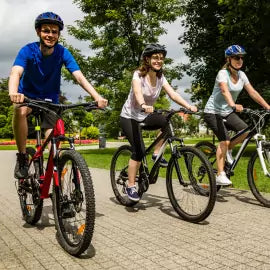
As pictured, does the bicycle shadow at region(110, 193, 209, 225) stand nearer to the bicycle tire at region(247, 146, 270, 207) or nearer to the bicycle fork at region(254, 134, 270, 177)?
the bicycle tire at region(247, 146, 270, 207)

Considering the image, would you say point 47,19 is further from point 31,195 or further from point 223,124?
point 223,124

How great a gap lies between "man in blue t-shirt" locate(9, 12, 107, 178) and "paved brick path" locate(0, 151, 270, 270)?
94 cm

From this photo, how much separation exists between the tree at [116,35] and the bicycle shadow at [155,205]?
13.7 m

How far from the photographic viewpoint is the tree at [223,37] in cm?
1510

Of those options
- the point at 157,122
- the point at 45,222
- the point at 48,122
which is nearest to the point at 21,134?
the point at 48,122

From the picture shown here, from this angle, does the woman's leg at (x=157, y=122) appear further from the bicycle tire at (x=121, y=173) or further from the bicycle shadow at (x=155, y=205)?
the bicycle shadow at (x=155, y=205)

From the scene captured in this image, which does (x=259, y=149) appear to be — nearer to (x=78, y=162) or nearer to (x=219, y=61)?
(x=78, y=162)

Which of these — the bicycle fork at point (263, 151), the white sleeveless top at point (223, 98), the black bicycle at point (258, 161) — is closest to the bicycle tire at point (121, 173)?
the white sleeveless top at point (223, 98)

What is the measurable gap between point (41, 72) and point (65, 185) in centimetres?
128

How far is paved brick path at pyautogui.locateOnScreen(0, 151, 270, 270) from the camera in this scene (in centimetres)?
322

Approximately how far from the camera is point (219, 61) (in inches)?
669

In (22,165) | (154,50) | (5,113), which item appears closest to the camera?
(22,165)

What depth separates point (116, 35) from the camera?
20.4 metres

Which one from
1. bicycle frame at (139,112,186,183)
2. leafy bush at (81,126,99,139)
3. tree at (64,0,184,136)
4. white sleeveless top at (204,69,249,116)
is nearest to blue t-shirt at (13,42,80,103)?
bicycle frame at (139,112,186,183)
